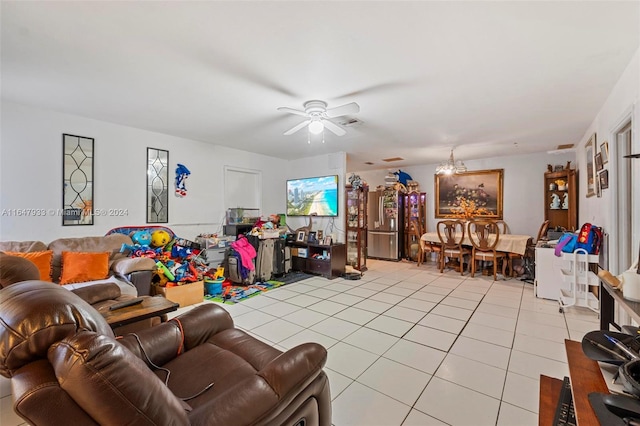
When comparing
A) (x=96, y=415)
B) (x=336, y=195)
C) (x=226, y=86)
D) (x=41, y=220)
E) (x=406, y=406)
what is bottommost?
(x=406, y=406)

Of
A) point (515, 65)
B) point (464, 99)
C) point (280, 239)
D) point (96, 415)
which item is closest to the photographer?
point (96, 415)

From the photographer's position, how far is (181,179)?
459 cm

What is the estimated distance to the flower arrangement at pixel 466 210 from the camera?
20.7ft

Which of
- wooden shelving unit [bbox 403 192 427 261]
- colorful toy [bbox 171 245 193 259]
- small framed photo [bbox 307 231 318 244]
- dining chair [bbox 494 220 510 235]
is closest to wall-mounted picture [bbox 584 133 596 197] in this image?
dining chair [bbox 494 220 510 235]

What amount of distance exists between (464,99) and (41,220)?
5.12 m

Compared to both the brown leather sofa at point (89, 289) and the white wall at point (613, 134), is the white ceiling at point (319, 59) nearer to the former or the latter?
the white wall at point (613, 134)

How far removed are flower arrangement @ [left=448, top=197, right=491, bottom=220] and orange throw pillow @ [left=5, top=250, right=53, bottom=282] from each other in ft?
23.4

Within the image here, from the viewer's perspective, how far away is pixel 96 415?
2.39 ft

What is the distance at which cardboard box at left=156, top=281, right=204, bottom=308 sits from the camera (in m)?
3.47

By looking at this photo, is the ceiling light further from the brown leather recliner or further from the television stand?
the television stand

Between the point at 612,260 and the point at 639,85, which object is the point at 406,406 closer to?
the point at 612,260

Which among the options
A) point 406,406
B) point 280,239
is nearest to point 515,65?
point 406,406

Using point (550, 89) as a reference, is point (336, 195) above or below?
below

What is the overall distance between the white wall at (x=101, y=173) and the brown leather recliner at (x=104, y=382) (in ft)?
10.6
